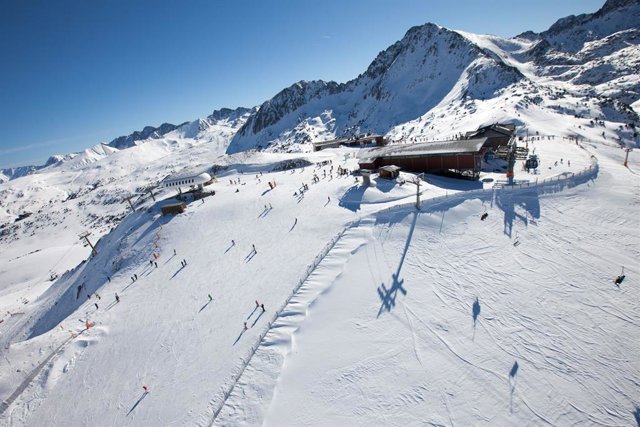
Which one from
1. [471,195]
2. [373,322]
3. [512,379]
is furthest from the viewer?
[471,195]

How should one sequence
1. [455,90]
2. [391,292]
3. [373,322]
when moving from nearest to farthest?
1. [373,322]
2. [391,292]
3. [455,90]

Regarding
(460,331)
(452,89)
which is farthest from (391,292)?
(452,89)

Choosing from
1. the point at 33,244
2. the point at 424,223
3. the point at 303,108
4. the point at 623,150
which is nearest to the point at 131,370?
the point at 424,223

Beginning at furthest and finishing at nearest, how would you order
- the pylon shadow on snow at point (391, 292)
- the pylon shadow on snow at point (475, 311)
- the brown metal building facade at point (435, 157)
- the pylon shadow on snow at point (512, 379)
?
the brown metal building facade at point (435, 157)
the pylon shadow on snow at point (391, 292)
the pylon shadow on snow at point (475, 311)
the pylon shadow on snow at point (512, 379)

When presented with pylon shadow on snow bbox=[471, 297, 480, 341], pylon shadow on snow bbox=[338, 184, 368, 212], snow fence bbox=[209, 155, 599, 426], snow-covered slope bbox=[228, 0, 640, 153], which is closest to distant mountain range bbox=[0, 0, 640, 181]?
snow-covered slope bbox=[228, 0, 640, 153]

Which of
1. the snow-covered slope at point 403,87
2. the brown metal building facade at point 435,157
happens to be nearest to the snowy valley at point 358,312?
the brown metal building facade at point 435,157

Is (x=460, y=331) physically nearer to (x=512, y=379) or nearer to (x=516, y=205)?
(x=512, y=379)

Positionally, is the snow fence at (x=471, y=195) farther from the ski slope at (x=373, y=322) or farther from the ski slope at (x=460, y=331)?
the ski slope at (x=460, y=331)

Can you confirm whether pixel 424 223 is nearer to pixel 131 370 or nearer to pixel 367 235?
pixel 367 235

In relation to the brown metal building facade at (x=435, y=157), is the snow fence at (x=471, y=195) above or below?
below

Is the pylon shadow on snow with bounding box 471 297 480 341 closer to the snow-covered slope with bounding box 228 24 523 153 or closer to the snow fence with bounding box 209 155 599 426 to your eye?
the snow fence with bounding box 209 155 599 426

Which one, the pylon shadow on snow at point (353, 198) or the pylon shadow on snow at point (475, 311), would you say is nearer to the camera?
the pylon shadow on snow at point (475, 311)
